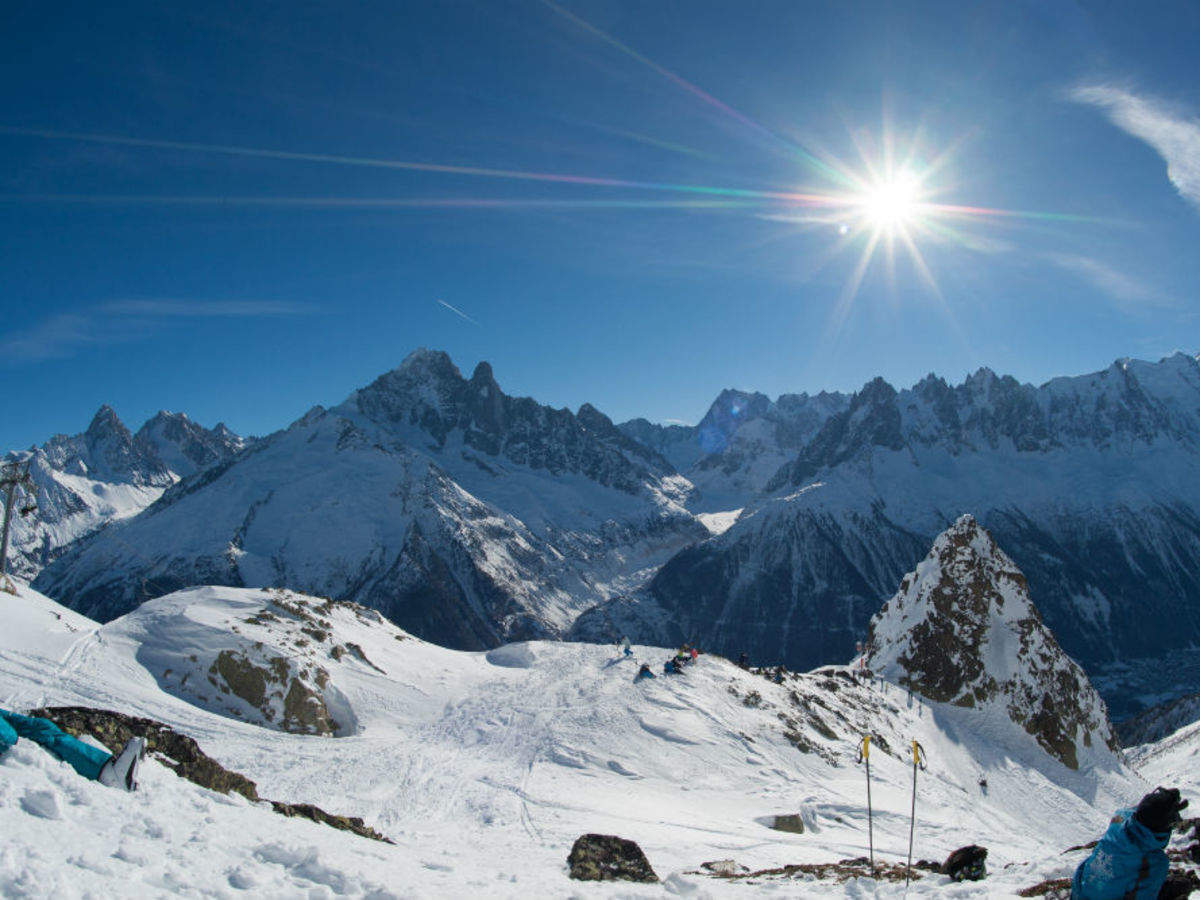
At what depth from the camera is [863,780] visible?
123ft

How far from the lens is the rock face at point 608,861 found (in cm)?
1453

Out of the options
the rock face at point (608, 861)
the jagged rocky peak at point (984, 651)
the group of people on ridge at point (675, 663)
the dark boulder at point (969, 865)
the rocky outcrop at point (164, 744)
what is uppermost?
the jagged rocky peak at point (984, 651)

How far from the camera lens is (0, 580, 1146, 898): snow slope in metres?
9.84

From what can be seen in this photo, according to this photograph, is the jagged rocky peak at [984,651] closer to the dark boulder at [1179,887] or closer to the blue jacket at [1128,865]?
the dark boulder at [1179,887]

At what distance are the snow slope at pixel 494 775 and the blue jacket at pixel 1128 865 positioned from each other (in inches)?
155

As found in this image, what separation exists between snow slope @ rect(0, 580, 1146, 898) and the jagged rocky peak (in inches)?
100

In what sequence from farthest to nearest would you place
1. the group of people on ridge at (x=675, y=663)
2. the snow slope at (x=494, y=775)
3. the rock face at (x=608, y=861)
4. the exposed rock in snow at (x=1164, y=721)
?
the exposed rock in snow at (x=1164, y=721)
the group of people on ridge at (x=675, y=663)
the rock face at (x=608, y=861)
the snow slope at (x=494, y=775)

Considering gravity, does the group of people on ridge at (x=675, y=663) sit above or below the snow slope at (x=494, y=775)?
above

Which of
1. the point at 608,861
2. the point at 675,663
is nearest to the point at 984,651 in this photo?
the point at 675,663

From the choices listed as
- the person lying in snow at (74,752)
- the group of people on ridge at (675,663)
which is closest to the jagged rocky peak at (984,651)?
the group of people on ridge at (675,663)

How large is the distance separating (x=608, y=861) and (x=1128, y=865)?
33.9 ft

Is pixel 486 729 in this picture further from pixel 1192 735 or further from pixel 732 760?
pixel 1192 735

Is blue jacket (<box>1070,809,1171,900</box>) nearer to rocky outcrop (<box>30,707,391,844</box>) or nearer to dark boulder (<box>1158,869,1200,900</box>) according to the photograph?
dark boulder (<box>1158,869,1200,900</box>)

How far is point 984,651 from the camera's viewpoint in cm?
6203
